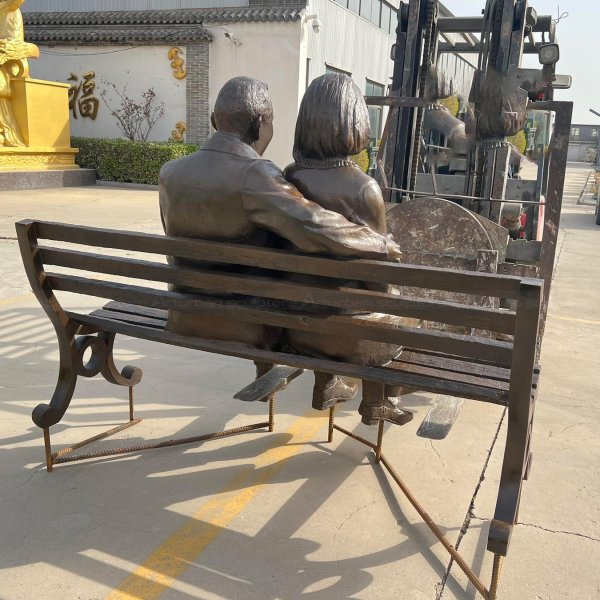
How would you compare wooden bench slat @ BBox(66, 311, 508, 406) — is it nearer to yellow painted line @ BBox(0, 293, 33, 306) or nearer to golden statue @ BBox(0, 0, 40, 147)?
yellow painted line @ BBox(0, 293, 33, 306)

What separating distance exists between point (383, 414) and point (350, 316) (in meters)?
0.48

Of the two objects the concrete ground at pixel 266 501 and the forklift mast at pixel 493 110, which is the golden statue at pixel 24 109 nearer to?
the forklift mast at pixel 493 110

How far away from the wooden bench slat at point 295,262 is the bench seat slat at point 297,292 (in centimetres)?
6

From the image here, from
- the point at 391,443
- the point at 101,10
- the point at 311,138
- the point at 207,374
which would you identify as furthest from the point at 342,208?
the point at 101,10

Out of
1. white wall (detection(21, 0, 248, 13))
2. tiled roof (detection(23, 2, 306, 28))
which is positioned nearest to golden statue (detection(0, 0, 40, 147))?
tiled roof (detection(23, 2, 306, 28))

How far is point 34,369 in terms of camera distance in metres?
4.20

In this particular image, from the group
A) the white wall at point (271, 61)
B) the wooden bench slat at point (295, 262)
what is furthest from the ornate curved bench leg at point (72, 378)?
the white wall at point (271, 61)

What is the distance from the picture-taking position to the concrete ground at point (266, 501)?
2336 millimetres

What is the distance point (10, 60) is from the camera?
14844 millimetres

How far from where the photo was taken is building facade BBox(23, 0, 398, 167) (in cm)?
1702

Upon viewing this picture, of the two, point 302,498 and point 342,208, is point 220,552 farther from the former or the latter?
point 342,208

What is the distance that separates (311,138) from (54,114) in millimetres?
15427

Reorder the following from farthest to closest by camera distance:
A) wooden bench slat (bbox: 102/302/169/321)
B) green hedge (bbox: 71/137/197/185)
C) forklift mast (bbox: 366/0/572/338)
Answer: green hedge (bbox: 71/137/197/185)
forklift mast (bbox: 366/0/572/338)
wooden bench slat (bbox: 102/302/169/321)

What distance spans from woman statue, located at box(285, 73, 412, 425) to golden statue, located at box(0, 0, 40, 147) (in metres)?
14.5
